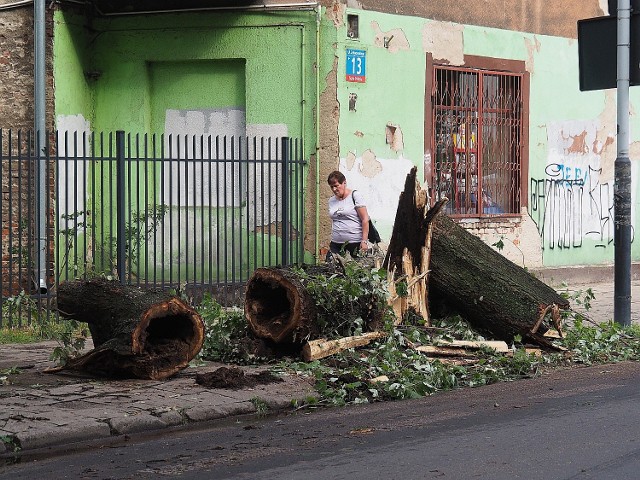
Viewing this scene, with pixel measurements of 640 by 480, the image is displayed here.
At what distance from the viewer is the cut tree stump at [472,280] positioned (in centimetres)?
1079

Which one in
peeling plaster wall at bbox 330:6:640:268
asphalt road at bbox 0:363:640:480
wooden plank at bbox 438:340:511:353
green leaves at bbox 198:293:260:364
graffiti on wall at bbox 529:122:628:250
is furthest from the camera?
graffiti on wall at bbox 529:122:628:250

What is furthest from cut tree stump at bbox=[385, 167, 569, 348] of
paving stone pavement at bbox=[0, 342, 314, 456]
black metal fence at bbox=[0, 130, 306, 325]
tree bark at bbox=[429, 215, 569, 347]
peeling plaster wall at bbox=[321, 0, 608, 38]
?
peeling plaster wall at bbox=[321, 0, 608, 38]

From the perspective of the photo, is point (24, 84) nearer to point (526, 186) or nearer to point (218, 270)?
point (218, 270)

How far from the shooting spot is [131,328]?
8.86m

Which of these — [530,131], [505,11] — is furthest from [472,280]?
[505,11]

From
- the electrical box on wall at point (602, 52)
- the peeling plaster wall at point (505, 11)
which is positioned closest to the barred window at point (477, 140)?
the peeling plaster wall at point (505, 11)

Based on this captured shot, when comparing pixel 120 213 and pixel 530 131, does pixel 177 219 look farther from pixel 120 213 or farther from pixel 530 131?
pixel 530 131

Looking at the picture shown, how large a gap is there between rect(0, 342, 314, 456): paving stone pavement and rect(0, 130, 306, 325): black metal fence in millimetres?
4096

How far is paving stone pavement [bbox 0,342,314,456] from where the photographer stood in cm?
735

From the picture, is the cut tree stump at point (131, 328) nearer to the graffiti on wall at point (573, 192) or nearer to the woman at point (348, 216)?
the woman at point (348, 216)

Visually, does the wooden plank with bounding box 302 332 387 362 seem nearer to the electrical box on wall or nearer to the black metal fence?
the black metal fence

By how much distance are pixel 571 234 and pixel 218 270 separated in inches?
273

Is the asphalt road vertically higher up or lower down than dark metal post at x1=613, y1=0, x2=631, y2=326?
lower down

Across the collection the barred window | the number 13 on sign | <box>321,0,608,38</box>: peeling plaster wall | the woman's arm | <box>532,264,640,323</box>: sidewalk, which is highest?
<box>321,0,608,38</box>: peeling plaster wall
